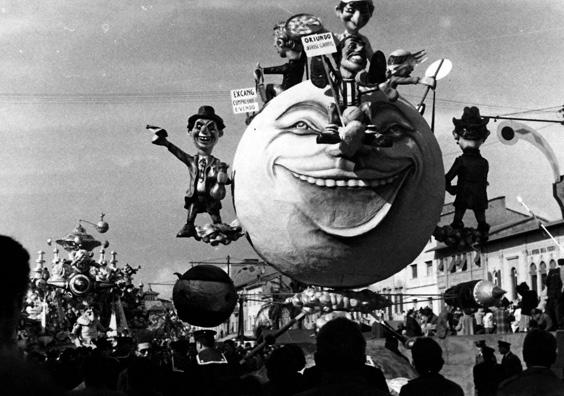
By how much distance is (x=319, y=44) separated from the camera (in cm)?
1108

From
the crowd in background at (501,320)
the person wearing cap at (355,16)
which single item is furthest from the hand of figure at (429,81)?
the crowd in background at (501,320)

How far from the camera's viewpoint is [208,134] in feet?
44.7

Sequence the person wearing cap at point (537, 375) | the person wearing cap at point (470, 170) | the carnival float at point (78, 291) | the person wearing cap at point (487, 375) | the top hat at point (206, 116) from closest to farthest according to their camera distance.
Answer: the person wearing cap at point (537, 375) < the person wearing cap at point (487, 375) < the top hat at point (206, 116) < the person wearing cap at point (470, 170) < the carnival float at point (78, 291)

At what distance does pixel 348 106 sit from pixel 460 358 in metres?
4.79

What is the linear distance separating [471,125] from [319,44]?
146 inches

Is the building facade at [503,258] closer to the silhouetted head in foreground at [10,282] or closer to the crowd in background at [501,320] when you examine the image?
the crowd in background at [501,320]

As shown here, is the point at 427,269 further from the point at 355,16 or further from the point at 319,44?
the point at 319,44

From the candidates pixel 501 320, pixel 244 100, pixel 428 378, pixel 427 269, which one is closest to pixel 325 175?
pixel 244 100

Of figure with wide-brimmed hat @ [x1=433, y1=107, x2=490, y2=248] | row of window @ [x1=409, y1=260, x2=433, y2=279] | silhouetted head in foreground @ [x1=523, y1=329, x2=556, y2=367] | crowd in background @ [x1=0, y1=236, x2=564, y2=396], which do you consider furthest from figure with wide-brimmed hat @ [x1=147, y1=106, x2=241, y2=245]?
row of window @ [x1=409, y1=260, x2=433, y2=279]

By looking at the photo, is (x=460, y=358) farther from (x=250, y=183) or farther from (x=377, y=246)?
(x=250, y=183)

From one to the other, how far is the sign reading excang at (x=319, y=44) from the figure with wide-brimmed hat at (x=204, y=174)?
9.55 feet

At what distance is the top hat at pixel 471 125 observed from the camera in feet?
45.5

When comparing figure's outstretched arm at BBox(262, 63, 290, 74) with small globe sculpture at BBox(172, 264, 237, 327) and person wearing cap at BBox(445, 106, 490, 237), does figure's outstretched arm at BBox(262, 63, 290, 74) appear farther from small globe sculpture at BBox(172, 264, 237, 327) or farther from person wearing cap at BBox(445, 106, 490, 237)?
small globe sculpture at BBox(172, 264, 237, 327)

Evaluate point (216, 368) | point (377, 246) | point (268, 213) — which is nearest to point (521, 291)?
point (377, 246)
